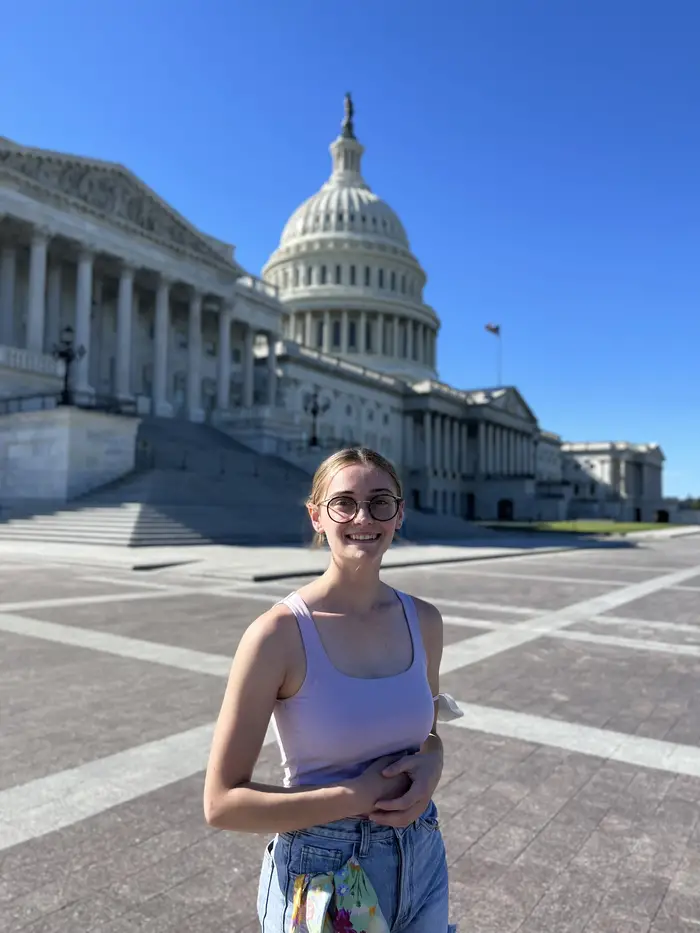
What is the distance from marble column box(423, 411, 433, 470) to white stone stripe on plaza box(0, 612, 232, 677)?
72.5 meters

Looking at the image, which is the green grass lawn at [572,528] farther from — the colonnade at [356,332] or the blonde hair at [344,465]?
the blonde hair at [344,465]

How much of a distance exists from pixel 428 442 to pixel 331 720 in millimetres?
81662

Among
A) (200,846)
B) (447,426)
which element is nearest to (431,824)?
(200,846)

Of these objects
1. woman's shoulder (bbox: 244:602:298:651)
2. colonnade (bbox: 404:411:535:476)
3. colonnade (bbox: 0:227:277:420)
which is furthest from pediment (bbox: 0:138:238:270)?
woman's shoulder (bbox: 244:602:298:651)

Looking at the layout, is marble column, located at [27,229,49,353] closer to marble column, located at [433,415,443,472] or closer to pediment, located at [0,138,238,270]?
pediment, located at [0,138,238,270]

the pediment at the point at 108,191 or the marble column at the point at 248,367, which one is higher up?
the pediment at the point at 108,191

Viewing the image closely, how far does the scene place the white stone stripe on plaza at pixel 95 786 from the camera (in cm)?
446

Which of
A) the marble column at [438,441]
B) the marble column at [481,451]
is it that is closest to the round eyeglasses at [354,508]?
the marble column at [438,441]

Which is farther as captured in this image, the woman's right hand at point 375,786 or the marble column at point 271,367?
the marble column at point 271,367

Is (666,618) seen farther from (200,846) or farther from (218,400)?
(218,400)

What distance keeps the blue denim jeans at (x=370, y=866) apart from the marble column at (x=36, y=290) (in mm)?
41820

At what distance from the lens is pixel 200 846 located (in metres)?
4.20

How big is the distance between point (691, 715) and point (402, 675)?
5.90 meters

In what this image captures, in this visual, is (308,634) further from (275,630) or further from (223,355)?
(223,355)
